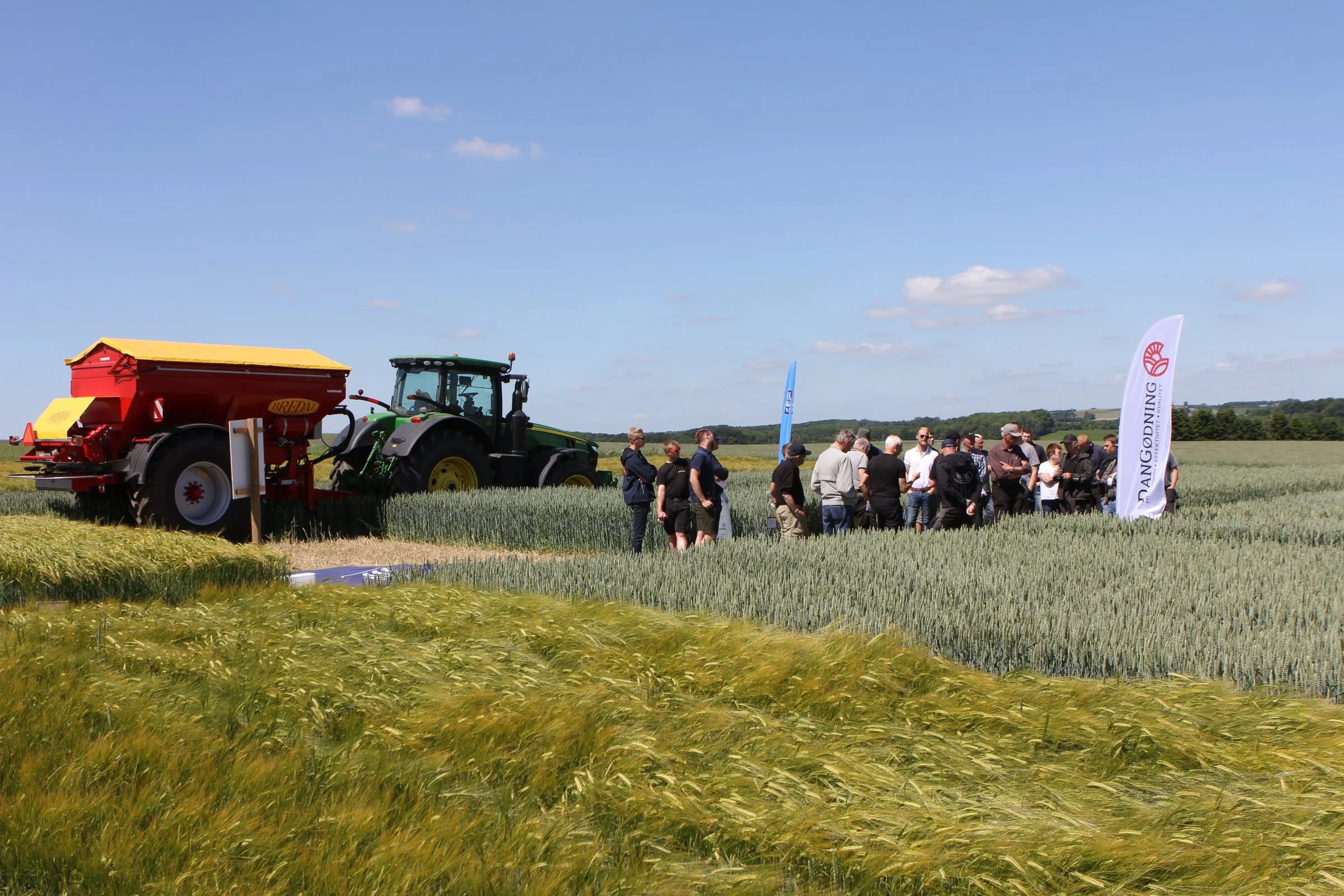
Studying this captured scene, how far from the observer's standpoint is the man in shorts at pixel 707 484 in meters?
9.45

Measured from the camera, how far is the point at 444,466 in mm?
13641

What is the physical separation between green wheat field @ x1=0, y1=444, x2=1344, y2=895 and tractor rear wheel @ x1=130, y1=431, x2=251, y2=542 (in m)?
2.68

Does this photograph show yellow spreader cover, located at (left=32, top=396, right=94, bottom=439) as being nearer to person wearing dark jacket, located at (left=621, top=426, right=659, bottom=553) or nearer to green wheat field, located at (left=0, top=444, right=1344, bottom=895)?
green wheat field, located at (left=0, top=444, right=1344, bottom=895)

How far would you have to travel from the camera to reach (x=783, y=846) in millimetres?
3080

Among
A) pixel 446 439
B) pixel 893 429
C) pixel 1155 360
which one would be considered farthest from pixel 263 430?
pixel 893 429

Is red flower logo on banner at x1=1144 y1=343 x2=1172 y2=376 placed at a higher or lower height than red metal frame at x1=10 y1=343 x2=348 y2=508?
higher

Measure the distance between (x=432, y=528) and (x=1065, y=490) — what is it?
27.2 ft

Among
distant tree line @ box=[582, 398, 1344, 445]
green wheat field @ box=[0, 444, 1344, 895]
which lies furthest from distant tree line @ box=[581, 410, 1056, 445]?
green wheat field @ box=[0, 444, 1344, 895]

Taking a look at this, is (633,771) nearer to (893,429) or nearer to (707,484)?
(707,484)

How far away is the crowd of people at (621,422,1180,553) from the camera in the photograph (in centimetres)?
980

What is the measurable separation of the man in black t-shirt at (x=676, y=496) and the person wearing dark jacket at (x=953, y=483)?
2.80 metres

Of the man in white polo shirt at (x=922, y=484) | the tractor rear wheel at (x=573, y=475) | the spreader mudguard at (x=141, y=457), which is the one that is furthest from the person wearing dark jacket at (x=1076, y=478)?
the spreader mudguard at (x=141, y=457)

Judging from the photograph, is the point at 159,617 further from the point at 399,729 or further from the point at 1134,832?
the point at 1134,832

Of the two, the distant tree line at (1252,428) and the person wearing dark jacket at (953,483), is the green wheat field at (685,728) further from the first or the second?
the distant tree line at (1252,428)
